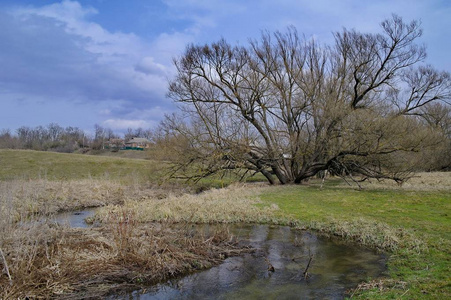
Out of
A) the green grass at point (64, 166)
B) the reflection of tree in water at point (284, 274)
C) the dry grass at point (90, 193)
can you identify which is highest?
the green grass at point (64, 166)

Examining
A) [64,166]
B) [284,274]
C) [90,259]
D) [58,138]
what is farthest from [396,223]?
[58,138]

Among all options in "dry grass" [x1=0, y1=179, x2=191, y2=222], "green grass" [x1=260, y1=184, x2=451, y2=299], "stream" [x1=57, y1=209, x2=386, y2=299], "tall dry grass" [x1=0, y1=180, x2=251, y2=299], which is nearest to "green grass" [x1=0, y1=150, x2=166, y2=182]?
"dry grass" [x1=0, y1=179, x2=191, y2=222]

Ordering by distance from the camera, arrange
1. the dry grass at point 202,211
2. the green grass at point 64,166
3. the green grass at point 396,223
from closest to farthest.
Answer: the green grass at point 396,223 < the dry grass at point 202,211 < the green grass at point 64,166

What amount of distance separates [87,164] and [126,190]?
1829 cm

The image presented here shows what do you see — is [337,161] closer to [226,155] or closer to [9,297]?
[226,155]

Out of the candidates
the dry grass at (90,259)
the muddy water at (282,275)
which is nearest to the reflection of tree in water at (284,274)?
the muddy water at (282,275)

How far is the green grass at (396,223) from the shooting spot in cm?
623

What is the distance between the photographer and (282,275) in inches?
299

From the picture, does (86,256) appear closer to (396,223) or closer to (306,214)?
(306,214)

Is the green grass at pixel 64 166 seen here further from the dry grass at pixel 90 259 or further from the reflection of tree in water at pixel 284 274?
the reflection of tree in water at pixel 284 274

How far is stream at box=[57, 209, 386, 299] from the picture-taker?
6.68 metres

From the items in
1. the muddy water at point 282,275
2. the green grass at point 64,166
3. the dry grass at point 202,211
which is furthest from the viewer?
the green grass at point 64,166

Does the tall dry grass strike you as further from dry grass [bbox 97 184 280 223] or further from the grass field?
dry grass [bbox 97 184 280 223]

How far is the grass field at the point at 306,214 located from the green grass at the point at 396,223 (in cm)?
2
